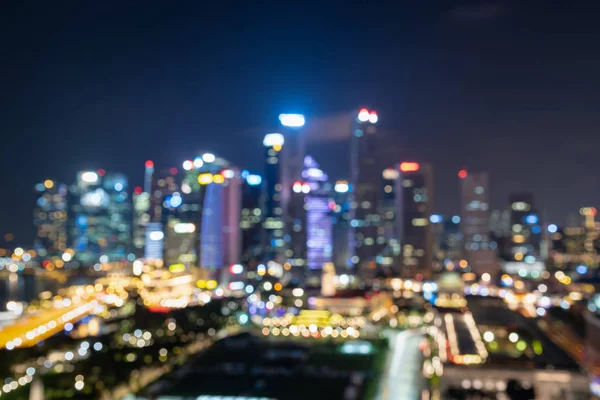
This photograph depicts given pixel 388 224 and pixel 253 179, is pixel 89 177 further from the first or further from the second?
pixel 388 224

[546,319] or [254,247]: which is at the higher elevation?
[254,247]

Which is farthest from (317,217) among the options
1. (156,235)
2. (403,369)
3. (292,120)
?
(403,369)

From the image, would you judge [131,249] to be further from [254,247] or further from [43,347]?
[43,347]

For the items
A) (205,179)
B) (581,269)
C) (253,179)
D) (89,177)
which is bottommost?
(581,269)

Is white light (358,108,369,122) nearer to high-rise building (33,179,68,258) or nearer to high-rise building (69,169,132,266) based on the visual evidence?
high-rise building (69,169,132,266)

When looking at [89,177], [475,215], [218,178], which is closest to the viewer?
[218,178]

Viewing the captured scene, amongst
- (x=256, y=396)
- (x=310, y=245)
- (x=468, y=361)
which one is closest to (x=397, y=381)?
(x=468, y=361)

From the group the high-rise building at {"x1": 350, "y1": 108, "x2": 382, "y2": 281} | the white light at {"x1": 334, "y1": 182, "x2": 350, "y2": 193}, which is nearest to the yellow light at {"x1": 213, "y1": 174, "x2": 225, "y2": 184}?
the white light at {"x1": 334, "y1": 182, "x2": 350, "y2": 193}

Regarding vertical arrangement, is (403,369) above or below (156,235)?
below
